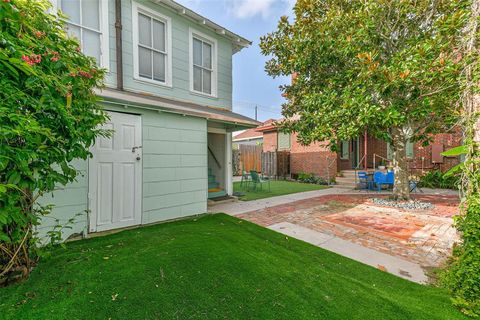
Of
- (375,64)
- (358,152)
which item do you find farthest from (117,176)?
(358,152)

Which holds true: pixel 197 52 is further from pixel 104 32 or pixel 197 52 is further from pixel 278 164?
pixel 278 164

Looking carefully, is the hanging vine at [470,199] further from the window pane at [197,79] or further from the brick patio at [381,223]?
the window pane at [197,79]

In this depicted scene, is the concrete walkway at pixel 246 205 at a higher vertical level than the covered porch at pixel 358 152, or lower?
lower

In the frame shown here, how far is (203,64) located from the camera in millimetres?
7504

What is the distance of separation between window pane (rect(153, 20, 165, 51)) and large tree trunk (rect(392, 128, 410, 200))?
793cm

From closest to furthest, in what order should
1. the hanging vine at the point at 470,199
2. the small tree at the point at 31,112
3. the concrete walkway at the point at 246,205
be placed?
the small tree at the point at 31,112, the hanging vine at the point at 470,199, the concrete walkway at the point at 246,205

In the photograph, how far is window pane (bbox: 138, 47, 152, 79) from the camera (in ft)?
20.0

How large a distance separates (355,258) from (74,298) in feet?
12.5

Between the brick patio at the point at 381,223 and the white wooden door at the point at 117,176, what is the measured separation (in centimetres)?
276

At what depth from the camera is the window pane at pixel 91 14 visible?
5.21 m

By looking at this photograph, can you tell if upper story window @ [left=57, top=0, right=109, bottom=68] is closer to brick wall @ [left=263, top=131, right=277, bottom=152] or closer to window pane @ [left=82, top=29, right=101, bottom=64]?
window pane @ [left=82, top=29, right=101, bottom=64]

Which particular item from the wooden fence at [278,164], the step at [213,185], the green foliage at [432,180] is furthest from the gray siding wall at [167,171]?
the green foliage at [432,180]

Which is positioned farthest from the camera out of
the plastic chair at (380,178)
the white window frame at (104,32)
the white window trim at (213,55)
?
the plastic chair at (380,178)

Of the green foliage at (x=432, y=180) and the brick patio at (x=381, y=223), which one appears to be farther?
the green foliage at (x=432, y=180)
